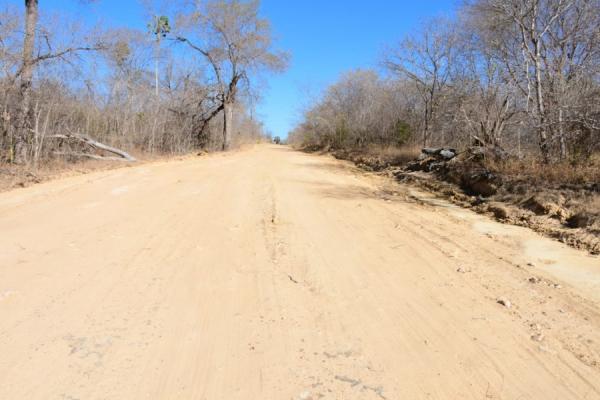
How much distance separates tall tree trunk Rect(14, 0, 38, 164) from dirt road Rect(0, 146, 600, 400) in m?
5.97

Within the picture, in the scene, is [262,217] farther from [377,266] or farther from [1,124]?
[1,124]

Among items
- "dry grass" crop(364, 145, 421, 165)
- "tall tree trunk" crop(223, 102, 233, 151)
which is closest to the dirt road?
"dry grass" crop(364, 145, 421, 165)

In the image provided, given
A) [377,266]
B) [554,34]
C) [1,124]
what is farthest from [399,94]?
[377,266]

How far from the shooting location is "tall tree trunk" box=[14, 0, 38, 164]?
11.1 m

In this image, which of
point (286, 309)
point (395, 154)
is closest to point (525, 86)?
point (395, 154)

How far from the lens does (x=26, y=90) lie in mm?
11312

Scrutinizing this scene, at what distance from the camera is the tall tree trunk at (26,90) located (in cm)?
1105

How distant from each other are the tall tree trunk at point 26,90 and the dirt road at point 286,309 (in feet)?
19.6

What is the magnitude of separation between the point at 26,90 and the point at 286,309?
11.4 meters

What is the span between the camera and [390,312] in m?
3.42

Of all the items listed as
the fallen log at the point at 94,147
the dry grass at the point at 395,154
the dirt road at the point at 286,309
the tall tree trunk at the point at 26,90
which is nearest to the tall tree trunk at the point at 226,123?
the dry grass at the point at 395,154

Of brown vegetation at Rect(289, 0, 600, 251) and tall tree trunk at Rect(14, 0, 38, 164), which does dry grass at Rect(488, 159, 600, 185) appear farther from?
tall tree trunk at Rect(14, 0, 38, 164)

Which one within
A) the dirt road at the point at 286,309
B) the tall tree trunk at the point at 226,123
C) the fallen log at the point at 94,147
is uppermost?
the tall tree trunk at the point at 226,123

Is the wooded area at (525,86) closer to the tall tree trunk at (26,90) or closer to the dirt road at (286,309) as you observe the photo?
the dirt road at (286,309)
